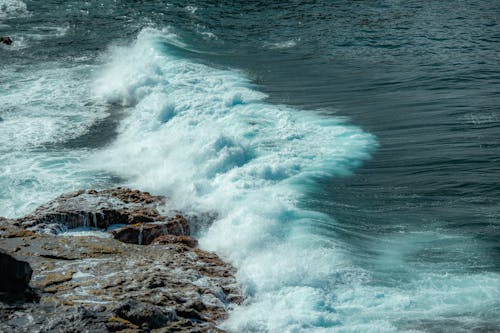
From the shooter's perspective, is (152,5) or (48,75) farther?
(152,5)

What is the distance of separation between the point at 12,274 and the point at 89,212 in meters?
3.95

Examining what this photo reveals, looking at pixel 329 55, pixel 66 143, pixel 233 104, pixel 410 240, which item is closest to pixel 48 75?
pixel 66 143

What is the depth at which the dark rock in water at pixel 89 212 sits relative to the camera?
1200 centimetres

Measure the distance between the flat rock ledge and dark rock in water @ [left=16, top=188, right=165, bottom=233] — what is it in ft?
0.06

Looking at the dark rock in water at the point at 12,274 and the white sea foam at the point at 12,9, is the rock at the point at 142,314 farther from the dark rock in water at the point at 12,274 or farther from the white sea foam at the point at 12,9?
the white sea foam at the point at 12,9

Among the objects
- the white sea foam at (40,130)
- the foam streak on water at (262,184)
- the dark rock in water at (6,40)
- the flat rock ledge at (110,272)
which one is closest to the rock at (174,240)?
the flat rock ledge at (110,272)

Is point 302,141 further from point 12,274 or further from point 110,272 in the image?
point 12,274

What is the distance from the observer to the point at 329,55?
79.1 feet

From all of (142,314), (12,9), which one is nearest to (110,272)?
(142,314)

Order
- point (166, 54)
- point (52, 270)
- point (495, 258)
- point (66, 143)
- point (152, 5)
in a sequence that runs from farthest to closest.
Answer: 1. point (152, 5)
2. point (166, 54)
3. point (66, 143)
4. point (495, 258)
5. point (52, 270)

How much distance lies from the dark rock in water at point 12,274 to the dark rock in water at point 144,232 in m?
3.35

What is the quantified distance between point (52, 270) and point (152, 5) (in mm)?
25967

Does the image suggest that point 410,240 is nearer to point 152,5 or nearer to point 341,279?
point 341,279

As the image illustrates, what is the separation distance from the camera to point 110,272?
9.78 meters
